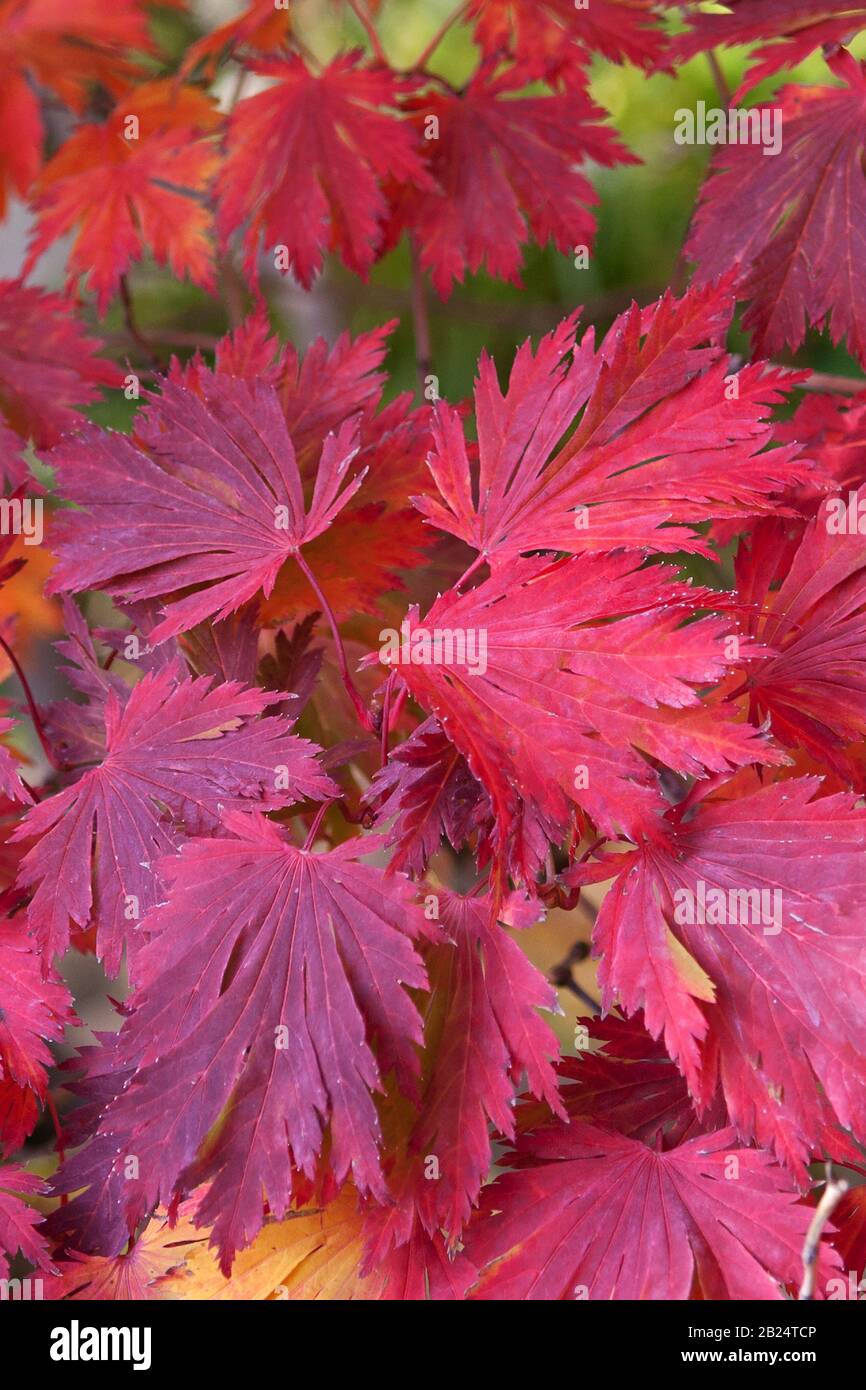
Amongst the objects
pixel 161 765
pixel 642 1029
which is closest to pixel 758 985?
pixel 642 1029

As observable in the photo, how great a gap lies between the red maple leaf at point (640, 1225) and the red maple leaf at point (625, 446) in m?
0.26

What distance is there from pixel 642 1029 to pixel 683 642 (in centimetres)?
20

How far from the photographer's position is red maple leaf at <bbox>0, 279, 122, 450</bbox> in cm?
66

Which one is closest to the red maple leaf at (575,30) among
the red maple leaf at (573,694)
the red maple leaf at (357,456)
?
the red maple leaf at (357,456)

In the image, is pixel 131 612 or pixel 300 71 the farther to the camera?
pixel 300 71

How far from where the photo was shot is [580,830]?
0.49m

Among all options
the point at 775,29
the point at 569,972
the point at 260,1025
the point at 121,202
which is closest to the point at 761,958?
the point at 260,1025

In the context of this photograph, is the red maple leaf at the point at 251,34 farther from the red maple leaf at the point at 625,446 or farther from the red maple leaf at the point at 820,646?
the red maple leaf at the point at 820,646

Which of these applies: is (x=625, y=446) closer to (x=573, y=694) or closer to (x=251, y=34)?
(x=573, y=694)

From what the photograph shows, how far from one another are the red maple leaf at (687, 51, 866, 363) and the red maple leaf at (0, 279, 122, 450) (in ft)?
1.18

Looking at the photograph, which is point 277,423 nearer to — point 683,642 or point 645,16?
point 683,642

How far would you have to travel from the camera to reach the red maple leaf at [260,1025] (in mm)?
440

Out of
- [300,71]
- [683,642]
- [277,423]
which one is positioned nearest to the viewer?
[683,642]

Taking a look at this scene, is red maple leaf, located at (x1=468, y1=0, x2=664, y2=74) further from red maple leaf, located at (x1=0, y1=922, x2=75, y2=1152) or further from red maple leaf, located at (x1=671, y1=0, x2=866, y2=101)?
red maple leaf, located at (x1=0, y1=922, x2=75, y2=1152)
